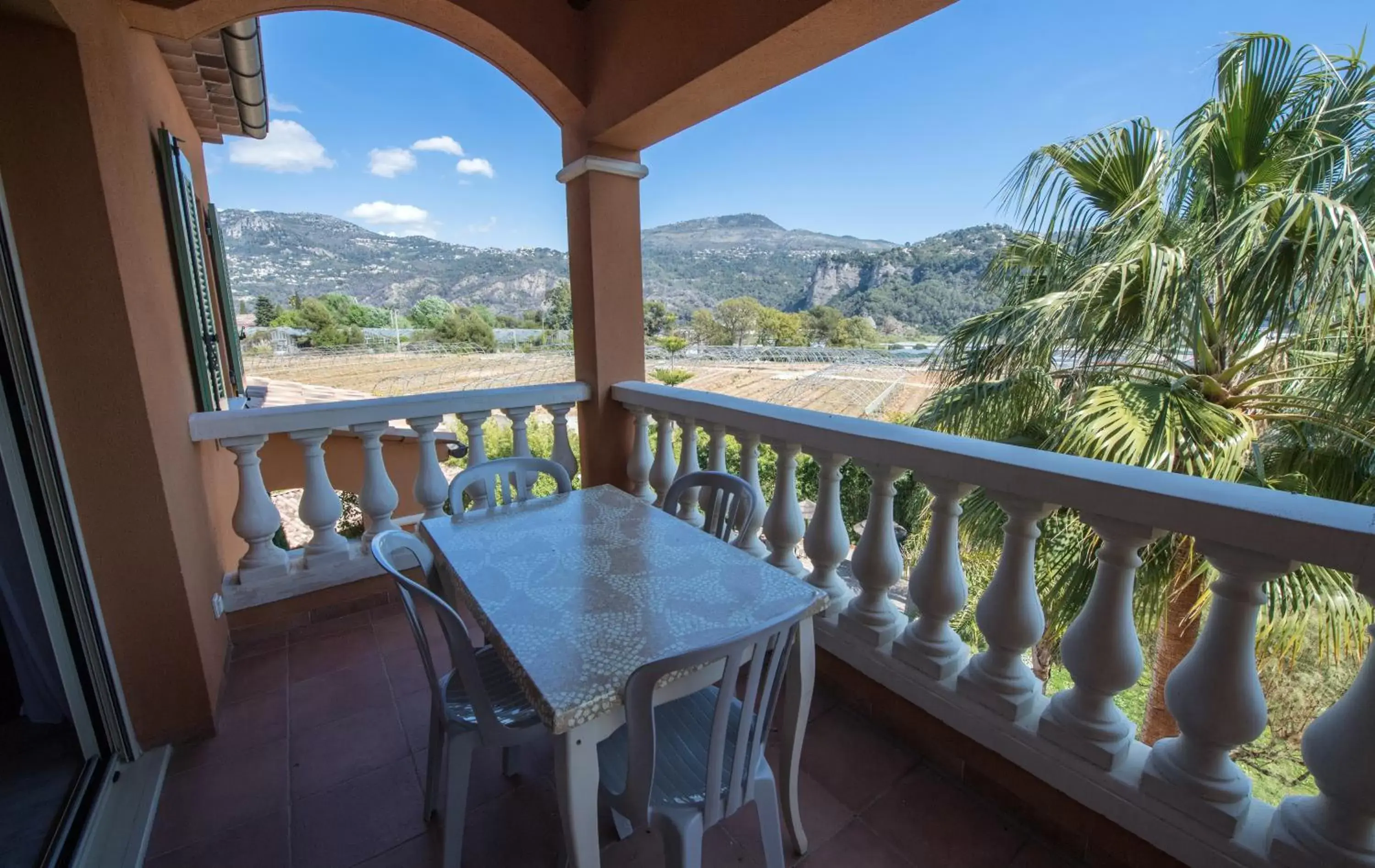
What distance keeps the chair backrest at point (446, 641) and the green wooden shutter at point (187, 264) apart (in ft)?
4.97

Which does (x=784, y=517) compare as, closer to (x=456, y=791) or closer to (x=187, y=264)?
(x=456, y=791)

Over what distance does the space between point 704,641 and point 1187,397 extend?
11.7ft

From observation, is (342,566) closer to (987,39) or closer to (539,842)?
(539,842)

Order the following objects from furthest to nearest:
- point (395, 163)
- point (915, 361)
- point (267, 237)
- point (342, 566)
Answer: point (395, 163) → point (267, 237) → point (915, 361) → point (342, 566)

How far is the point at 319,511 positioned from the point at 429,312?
51.2 ft

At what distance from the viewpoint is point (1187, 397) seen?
10.3 feet

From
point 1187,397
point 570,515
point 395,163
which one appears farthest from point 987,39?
point 395,163

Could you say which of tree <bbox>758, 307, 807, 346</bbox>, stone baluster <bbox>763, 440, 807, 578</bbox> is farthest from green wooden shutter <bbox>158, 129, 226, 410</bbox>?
tree <bbox>758, 307, 807, 346</bbox>

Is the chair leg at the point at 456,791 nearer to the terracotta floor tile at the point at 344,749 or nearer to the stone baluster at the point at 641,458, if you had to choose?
the terracotta floor tile at the point at 344,749

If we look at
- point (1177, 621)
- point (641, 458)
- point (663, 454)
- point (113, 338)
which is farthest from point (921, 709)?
point (1177, 621)

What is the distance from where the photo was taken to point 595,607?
1.12 metres

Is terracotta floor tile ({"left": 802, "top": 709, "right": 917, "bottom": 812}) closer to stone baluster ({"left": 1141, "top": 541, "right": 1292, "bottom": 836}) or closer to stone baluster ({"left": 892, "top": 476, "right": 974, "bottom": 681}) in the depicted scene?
stone baluster ({"left": 892, "top": 476, "right": 974, "bottom": 681})

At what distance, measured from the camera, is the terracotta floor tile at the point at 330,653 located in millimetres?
2012

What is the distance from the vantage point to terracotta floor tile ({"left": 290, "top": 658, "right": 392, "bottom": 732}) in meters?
1.77
